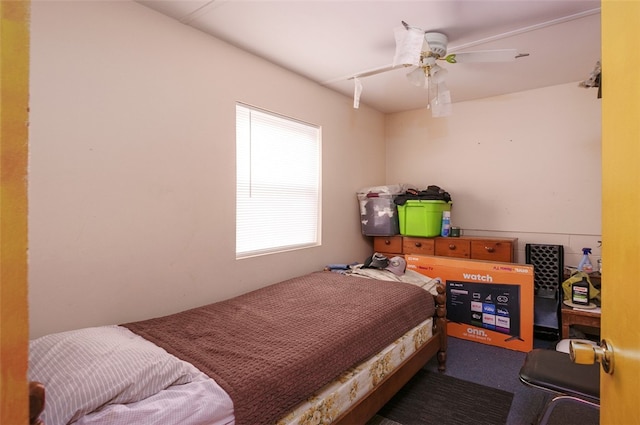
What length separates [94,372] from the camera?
110 cm

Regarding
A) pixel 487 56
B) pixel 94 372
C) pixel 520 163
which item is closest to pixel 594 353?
pixel 94 372

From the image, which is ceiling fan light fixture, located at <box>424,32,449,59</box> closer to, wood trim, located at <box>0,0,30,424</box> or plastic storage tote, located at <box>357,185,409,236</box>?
plastic storage tote, located at <box>357,185,409,236</box>

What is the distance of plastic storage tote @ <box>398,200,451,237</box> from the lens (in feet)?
11.5

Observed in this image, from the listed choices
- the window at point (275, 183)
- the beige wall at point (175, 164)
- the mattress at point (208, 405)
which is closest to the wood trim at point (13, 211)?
the mattress at point (208, 405)

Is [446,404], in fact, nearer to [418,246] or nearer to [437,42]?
[418,246]

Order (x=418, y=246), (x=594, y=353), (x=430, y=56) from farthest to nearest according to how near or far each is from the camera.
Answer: (x=418, y=246)
(x=430, y=56)
(x=594, y=353)

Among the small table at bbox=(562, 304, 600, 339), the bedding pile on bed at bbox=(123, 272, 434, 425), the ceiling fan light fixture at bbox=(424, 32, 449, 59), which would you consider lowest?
the small table at bbox=(562, 304, 600, 339)

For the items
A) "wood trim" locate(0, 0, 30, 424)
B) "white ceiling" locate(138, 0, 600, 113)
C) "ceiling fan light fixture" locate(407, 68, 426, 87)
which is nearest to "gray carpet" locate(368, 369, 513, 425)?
"wood trim" locate(0, 0, 30, 424)

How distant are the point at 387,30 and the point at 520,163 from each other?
2244mm

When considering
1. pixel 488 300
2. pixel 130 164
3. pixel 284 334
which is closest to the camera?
pixel 284 334

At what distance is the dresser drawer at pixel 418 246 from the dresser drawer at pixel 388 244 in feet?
0.19

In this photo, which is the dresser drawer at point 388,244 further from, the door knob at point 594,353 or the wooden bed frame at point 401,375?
the door knob at point 594,353

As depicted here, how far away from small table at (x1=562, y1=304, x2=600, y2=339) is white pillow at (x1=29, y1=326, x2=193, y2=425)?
9.57ft

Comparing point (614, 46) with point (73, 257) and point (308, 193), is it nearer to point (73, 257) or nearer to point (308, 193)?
point (73, 257)
